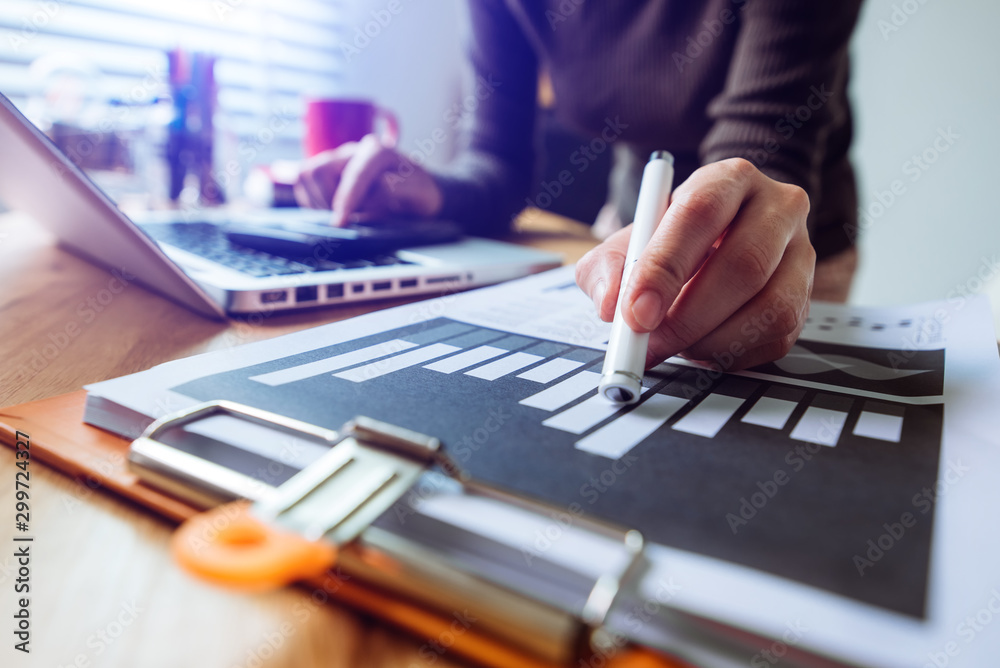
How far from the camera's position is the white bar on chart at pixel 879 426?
0.28 m

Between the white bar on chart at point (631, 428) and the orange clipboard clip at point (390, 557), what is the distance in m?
0.06

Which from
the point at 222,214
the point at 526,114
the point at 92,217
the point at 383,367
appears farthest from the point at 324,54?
the point at 383,367

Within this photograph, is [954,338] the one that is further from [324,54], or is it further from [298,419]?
[324,54]

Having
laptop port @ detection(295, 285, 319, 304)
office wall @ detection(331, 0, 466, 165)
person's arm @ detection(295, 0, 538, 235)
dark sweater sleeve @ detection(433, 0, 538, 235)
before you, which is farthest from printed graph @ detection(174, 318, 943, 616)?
office wall @ detection(331, 0, 466, 165)

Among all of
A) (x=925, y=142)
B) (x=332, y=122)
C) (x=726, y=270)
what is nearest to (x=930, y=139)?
(x=925, y=142)

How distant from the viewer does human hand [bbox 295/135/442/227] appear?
0.76m

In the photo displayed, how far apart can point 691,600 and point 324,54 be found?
6.25 feet

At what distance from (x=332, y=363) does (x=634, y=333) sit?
166 millimetres

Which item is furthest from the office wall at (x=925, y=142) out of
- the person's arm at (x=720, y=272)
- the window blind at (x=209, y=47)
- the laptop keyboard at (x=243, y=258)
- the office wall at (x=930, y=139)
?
the person's arm at (x=720, y=272)

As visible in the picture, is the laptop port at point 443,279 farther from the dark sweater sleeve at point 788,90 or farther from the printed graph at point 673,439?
the dark sweater sleeve at point 788,90

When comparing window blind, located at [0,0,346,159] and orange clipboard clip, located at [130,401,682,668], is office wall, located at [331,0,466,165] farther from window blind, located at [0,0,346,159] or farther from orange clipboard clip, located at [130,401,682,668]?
orange clipboard clip, located at [130,401,682,668]

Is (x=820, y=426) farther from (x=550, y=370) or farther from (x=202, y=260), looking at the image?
(x=202, y=260)

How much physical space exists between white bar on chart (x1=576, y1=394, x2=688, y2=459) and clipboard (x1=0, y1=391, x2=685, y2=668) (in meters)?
0.08

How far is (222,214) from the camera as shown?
898 mm
